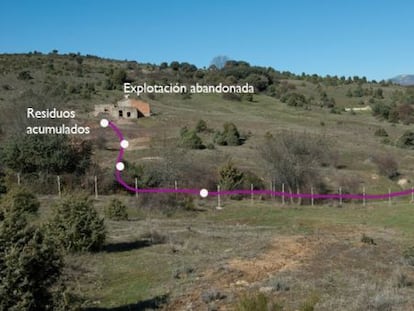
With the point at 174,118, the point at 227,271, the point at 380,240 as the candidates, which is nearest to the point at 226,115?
the point at 174,118

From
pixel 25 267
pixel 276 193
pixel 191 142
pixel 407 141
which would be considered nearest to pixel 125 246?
pixel 25 267

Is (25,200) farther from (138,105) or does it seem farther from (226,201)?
(138,105)

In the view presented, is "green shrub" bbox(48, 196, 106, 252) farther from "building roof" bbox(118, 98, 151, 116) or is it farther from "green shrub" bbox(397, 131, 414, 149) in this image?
"building roof" bbox(118, 98, 151, 116)

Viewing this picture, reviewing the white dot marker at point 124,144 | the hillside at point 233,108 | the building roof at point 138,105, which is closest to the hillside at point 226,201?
the hillside at point 233,108

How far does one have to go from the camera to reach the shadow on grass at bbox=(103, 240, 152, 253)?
56.5 ft

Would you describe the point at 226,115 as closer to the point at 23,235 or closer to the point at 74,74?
the point at 74,74

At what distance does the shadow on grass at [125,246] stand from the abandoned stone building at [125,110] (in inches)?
1913

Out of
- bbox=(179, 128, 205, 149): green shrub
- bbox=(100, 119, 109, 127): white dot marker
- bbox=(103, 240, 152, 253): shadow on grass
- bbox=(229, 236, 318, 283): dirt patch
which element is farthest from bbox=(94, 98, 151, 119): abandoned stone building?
bbox=(229, 236, 318, 283): dirt patch

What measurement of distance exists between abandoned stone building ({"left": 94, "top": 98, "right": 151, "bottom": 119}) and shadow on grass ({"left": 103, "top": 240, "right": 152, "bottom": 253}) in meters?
48.6

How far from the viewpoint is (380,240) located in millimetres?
19203

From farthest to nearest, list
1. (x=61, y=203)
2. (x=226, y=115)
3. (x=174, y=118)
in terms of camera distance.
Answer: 1. (x=226, y=115)
2. (x=174, y=118)
3. (x=61, y=203)

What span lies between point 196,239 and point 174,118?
50.3 m

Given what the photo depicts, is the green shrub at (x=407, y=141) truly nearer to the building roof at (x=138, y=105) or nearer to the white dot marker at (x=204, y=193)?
the building roof at (x=138, y=105)

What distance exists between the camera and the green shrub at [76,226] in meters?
16.1
